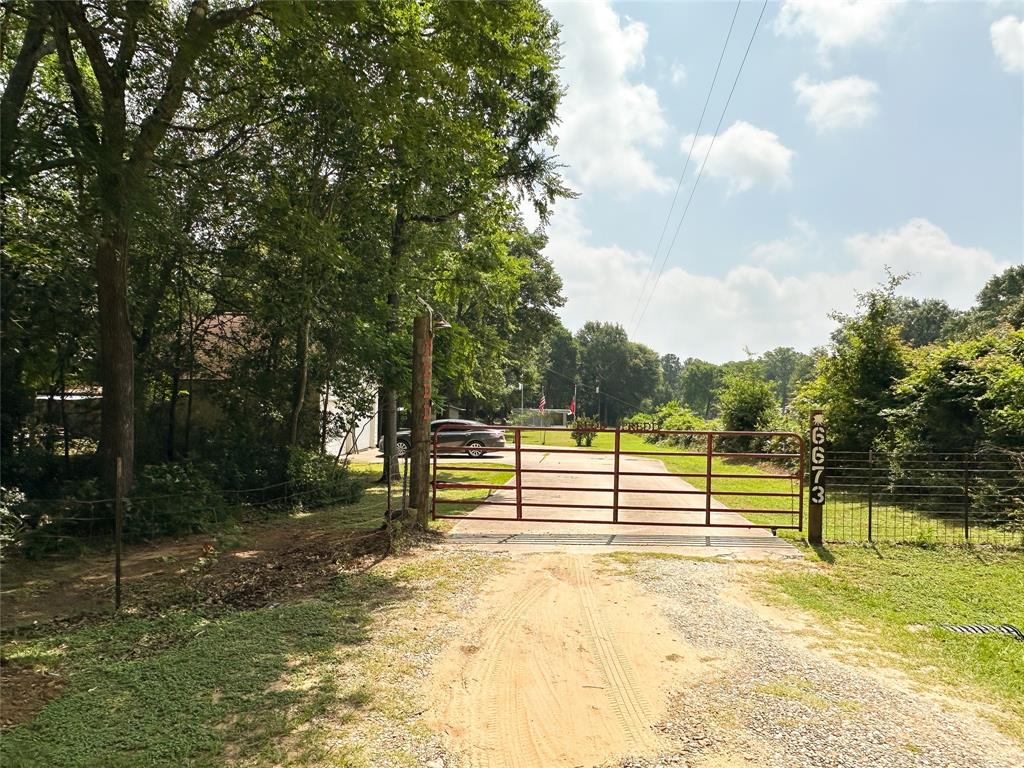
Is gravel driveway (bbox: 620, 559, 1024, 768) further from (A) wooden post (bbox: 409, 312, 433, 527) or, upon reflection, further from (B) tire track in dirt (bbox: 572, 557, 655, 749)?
(A) wooden post (bbox: 409, 312, 433, 527)

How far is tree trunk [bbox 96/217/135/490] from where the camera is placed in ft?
25.7

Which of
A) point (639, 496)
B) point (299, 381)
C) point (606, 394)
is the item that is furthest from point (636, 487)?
point (606, 394)

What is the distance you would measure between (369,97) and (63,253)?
475 cm

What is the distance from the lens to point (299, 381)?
1132cm

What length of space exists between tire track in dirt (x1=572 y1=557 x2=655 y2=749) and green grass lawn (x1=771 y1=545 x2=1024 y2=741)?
5.97ft

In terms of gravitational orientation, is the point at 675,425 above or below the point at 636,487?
above

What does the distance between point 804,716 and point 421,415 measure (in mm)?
5906

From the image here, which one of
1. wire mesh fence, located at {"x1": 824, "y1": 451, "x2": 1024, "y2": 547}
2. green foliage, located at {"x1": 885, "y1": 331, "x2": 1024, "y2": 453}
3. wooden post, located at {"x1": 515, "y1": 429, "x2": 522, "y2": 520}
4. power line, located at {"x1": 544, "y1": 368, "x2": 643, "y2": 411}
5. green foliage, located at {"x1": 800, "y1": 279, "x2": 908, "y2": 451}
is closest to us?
wire mesh fence, located at {"x1": 824, "y1": 451, "x2": 1024, "y2": 547}

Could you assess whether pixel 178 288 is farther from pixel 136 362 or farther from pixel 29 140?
pixel 29 140

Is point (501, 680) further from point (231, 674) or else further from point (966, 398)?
point (966, 398)

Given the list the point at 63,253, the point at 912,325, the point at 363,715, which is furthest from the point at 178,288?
the point at 912,325

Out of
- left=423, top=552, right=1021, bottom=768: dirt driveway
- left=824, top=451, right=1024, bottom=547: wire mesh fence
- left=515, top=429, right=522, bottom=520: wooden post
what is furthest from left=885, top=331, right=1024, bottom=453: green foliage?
left=515, top=429, right=522, bottom=520: wooden post

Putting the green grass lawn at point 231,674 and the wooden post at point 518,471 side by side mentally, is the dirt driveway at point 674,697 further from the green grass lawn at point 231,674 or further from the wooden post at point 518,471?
the wooden post at point 518,471

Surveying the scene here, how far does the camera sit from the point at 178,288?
9.88 meters
